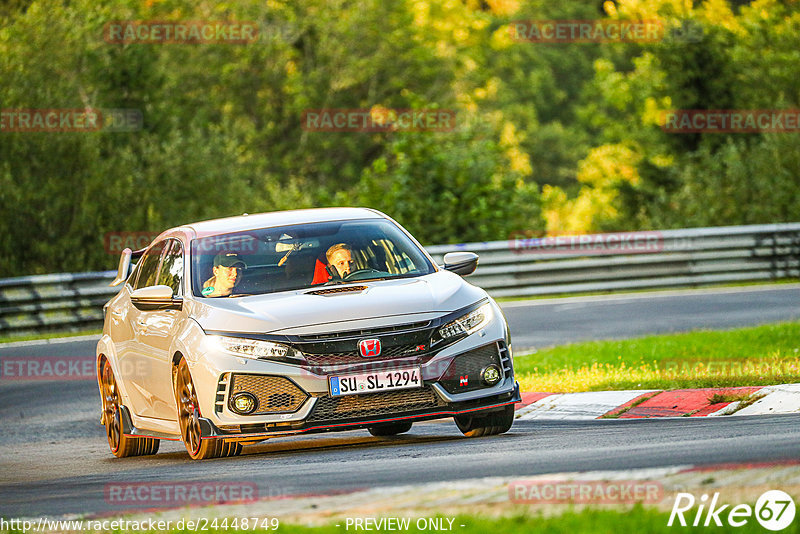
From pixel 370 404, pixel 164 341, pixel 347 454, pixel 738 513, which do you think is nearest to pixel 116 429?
pixel 164 341

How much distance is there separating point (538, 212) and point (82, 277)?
1604 cm

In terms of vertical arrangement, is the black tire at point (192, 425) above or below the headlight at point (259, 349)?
below

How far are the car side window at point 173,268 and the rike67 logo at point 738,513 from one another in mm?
5238

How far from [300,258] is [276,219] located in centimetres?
64

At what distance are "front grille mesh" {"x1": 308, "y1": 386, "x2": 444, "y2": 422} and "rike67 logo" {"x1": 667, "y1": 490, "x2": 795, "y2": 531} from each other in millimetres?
3403

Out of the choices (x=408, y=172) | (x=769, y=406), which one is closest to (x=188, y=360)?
(x=769, y=406)

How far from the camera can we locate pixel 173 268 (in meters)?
10.6

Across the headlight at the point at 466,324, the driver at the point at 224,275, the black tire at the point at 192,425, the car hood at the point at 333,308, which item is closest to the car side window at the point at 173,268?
the driver at the point at 224,275

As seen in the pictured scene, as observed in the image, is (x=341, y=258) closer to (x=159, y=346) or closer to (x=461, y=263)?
(x=461, y=263)

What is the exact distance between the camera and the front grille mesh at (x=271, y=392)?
8961mm

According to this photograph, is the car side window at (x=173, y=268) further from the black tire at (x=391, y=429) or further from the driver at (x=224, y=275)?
the black tire at (x=391, y=429)

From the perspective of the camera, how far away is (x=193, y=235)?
10570mm

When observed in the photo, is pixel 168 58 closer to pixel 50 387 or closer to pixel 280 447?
pixel 50 387

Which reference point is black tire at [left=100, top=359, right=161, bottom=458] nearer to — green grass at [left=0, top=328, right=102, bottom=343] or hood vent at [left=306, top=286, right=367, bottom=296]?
hood vent at [left=306, top=286, right=367, bottom=296]
